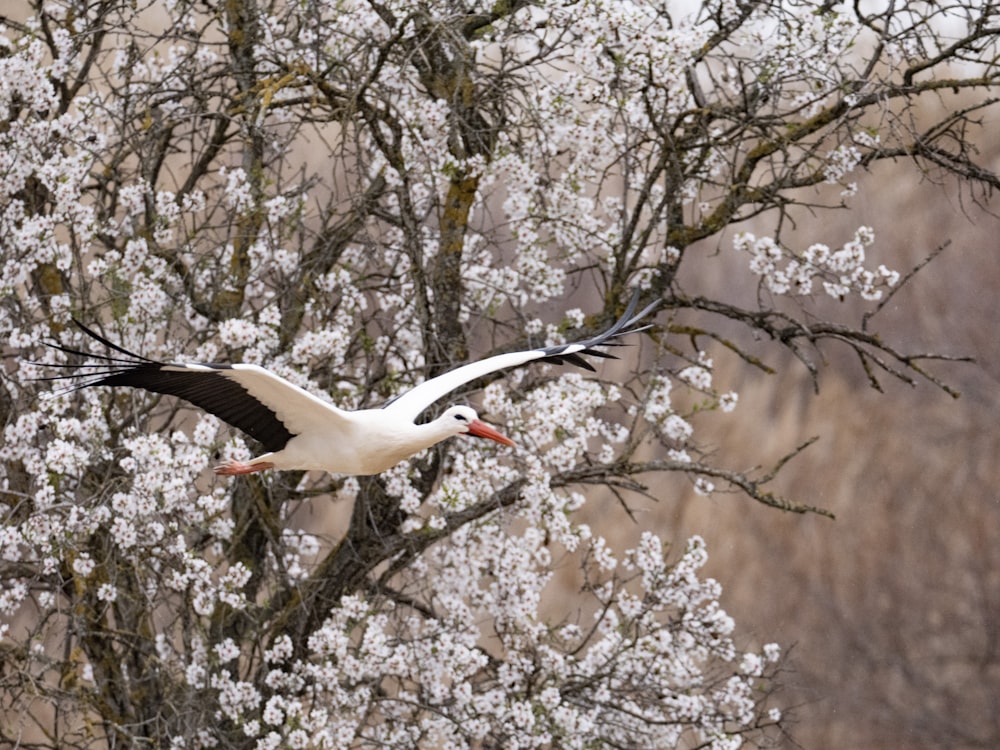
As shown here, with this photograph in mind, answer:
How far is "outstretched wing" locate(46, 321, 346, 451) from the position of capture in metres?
2.86

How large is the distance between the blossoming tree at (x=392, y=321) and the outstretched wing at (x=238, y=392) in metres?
0.53

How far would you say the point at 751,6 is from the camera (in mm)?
4430

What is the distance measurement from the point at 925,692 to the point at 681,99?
6951 mm

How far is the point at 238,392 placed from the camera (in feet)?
10.6

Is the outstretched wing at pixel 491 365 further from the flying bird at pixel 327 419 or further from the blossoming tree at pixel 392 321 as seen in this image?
the blossoming tree at pixel 392 321

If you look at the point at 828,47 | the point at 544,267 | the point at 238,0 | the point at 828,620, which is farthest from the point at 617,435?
the point at 828,620

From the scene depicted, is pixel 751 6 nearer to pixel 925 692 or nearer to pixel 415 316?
pixel 415 316

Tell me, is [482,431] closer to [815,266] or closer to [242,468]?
[242,468]

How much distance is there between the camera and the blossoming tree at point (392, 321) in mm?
4156

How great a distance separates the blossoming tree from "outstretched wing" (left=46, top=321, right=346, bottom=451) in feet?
1.73

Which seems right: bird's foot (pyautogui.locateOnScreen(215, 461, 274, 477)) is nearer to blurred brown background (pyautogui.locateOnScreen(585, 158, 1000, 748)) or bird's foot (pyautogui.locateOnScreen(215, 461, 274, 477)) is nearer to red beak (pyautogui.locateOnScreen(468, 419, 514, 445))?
red beak (pyautogui.locateOnScreen(468, 419, 514, 445))

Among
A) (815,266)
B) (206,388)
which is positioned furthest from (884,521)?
(206,388)

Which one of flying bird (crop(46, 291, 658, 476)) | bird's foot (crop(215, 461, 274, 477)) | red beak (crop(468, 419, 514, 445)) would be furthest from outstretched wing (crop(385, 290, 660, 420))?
bird's foot (crop(215, 461, 274, 477))

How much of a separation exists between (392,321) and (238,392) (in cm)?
175
